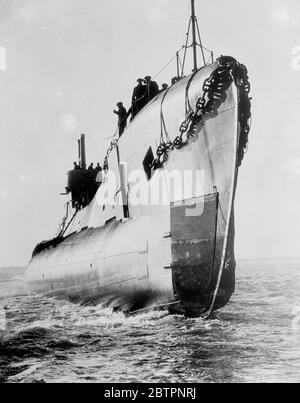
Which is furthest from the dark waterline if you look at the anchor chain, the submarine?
the anchor chain

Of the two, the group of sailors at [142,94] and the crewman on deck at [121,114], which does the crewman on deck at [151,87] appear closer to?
the group of sailors at [142,94]

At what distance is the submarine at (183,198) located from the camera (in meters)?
8.19

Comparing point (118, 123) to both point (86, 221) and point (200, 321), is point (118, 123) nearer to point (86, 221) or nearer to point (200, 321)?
point (86, 221)

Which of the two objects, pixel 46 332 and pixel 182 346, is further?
pixel 46 332

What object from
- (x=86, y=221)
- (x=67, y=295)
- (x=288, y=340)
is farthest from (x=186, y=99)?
(x=67, y=295)

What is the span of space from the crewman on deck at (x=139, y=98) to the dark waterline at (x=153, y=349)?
591cm

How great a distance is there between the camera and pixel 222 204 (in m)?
8.16

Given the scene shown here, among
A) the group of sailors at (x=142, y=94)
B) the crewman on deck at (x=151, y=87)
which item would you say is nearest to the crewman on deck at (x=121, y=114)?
the group of sailors at (x=142, y=94)

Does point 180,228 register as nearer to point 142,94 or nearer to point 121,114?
point 142,94

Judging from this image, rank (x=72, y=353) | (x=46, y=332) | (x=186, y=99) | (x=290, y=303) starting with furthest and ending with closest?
(x=290, y=303)
(x=46, y=332)
(x=186, y=99)
(x=72, y=353)

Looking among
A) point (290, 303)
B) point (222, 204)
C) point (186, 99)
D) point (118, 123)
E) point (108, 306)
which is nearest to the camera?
point (222, 204)

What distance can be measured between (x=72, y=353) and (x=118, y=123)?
8.23 m

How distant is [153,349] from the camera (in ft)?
24.7

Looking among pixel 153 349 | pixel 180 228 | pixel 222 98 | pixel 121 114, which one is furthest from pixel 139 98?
pixel 153 349
